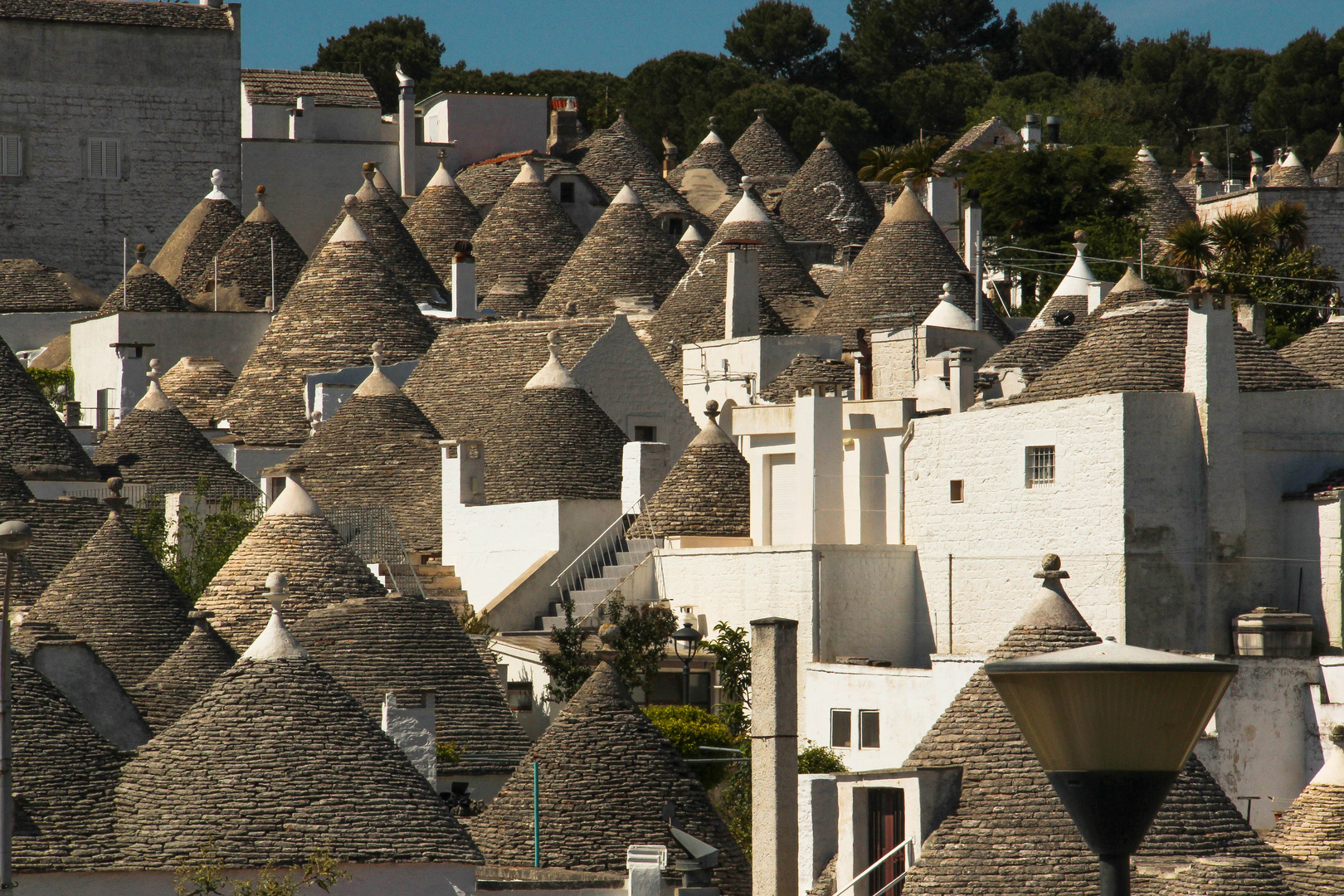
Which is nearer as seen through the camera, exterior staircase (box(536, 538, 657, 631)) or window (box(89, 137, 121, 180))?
exterior staircase (box(536, 538, 657, 631))

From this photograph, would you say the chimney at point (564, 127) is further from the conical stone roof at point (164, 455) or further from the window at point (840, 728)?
the window at point (840, 728)

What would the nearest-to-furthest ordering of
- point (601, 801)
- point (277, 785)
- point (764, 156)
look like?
point (277, 785)
point (601, 801)
point (764, 156)

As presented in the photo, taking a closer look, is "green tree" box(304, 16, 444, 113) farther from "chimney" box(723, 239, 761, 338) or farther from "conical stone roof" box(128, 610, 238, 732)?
"conical stone roof" box(128, 610, 238, 732)

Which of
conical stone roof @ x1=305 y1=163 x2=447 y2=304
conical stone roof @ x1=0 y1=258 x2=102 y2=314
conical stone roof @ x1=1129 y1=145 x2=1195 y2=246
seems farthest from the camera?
conical stone roof @ x1=1129 y1=145 x2=1195 y2=246

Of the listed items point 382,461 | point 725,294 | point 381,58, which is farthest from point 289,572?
point 381,58

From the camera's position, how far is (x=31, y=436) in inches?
1548

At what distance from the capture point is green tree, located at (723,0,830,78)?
9862 cm

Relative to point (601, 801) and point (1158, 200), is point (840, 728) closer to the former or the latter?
point (601, 801)

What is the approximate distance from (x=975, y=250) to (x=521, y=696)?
20.0 m

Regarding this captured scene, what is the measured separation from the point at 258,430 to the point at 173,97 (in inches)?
839

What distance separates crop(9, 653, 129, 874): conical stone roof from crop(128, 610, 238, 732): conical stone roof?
10.9ft

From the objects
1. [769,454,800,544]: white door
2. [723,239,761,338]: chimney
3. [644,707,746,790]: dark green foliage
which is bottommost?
[644,707,746,790]: dark green foliage

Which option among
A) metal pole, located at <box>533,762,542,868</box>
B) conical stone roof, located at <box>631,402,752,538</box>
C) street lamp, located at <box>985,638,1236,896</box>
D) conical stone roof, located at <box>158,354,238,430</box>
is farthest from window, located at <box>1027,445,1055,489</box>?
street lamp, located at <box>985,638,1236,896</box>

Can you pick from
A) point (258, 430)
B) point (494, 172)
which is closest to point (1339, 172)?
point (494, 172)
